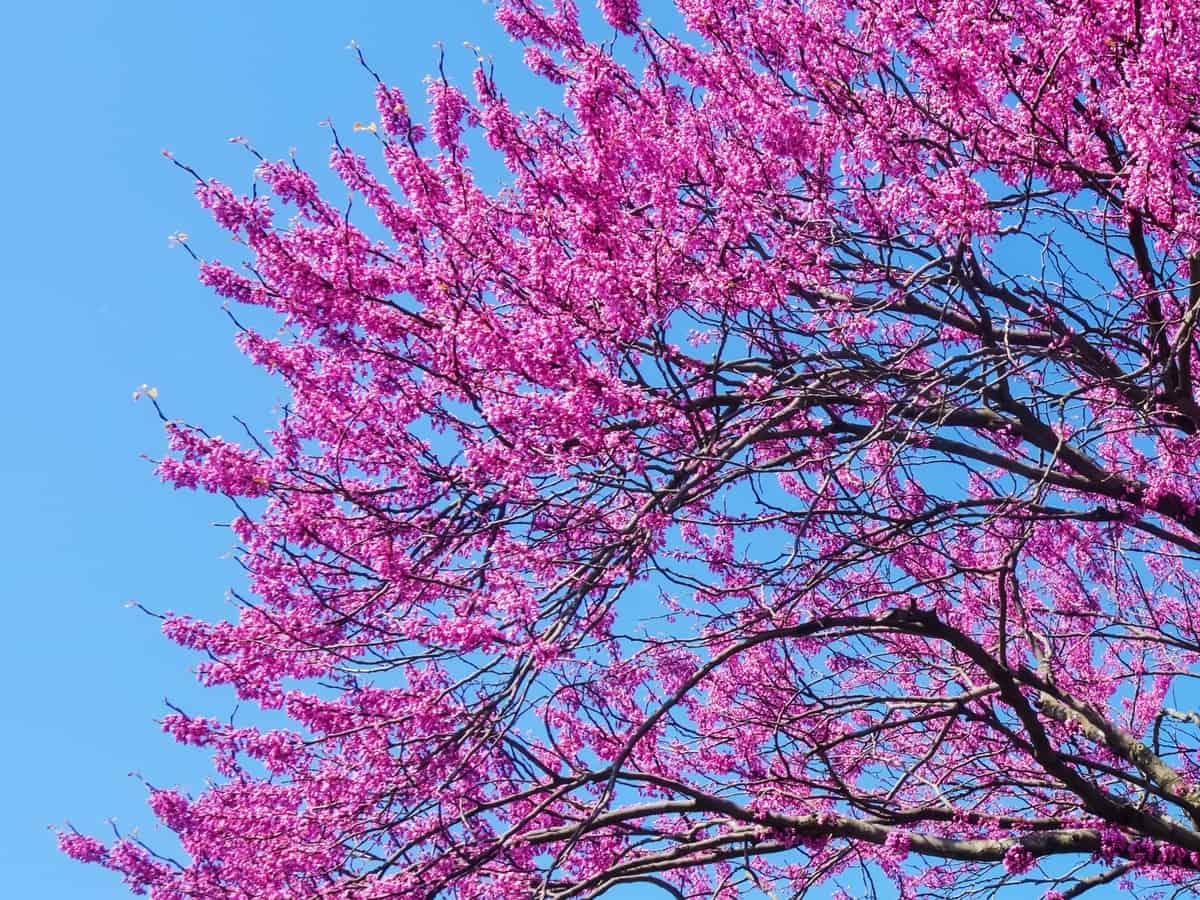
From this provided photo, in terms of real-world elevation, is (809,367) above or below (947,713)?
above

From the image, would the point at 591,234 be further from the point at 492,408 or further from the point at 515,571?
the point at 515,571

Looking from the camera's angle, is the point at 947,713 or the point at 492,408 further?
the point at 947,713

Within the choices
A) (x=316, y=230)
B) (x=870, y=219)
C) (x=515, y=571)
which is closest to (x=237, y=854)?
(x=515, y=571)

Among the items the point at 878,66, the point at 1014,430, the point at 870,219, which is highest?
the point at 878,66

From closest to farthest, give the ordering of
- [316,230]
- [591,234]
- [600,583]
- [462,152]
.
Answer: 1. [600,583]
2. [591,234]
3. [316,230]
4. [462,152]

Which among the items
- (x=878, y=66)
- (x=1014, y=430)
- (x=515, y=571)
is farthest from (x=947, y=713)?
(x=878, y=66)

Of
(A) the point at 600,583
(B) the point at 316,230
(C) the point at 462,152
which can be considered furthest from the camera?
(C) the point at 462,152

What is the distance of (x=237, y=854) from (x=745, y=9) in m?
6.63

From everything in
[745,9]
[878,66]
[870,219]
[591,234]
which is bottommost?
[591,234]

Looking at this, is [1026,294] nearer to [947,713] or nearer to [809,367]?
[809,367]

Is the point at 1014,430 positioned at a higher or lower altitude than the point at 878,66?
lower

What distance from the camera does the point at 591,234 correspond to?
5992 millimetres

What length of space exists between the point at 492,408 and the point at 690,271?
68.8 inches

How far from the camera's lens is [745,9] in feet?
24.2
